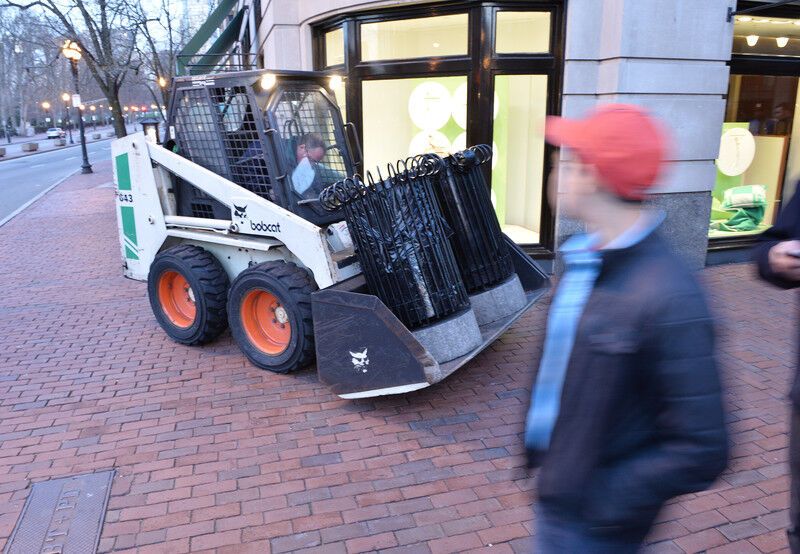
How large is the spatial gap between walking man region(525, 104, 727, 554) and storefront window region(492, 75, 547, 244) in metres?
6.57

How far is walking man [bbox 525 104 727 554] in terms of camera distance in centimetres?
144

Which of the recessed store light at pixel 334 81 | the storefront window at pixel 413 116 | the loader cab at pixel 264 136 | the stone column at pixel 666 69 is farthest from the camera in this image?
the storefront window at pixel 413 116

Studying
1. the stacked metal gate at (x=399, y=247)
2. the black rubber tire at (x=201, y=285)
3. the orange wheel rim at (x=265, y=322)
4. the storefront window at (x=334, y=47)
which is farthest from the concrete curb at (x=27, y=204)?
the stacked metal gate at (x=399, y=247)

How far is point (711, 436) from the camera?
1434 mm

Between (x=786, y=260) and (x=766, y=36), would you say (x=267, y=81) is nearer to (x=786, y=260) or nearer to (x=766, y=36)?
(x=786, y=260)

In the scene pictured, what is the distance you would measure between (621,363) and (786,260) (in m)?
1.15

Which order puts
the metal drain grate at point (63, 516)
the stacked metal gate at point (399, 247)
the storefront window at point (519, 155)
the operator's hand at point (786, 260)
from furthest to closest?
the storefront window at point (519, 155) < the stacked metal gate at point (399, 247) < the metal drain grate at point (63, 516) < the operator's hand at point (786, 260)

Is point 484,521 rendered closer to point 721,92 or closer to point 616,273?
point 616,273

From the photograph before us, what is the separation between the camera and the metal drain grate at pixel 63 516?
318 centimetres

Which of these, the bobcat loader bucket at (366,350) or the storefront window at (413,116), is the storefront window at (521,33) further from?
the bobcat loader bucket at (366,350)

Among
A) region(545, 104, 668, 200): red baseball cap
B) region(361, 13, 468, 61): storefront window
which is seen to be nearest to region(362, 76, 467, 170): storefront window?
region(361, 13, 468, 61): storefront window

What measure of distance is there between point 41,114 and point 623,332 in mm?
115305

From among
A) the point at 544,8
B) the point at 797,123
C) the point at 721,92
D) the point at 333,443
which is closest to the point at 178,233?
the point at 333,443

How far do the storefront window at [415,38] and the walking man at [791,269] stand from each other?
19.6 feet
